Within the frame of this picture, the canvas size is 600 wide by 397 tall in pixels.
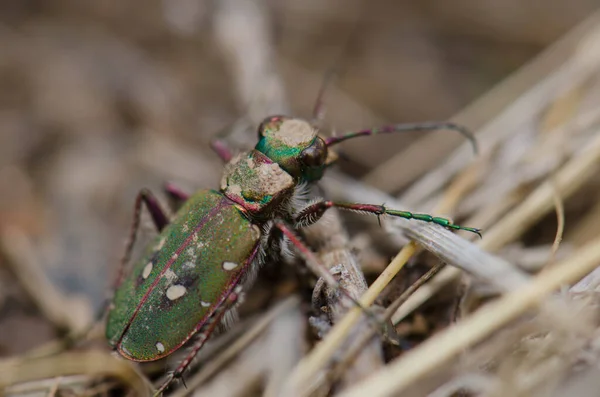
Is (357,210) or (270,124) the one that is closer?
(357,210)

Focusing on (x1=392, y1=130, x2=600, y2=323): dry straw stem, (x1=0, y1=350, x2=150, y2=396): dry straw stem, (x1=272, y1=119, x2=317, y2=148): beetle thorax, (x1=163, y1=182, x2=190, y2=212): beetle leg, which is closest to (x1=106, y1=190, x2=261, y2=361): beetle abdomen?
(x1=0, y1=350, x2=150, y2=396): dry straw stem

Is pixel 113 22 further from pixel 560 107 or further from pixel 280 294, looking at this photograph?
pixel 560 107

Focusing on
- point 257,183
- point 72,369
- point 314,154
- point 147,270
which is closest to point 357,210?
point 314,154

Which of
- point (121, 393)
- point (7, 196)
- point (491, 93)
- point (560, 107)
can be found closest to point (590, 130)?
point (560, 107)

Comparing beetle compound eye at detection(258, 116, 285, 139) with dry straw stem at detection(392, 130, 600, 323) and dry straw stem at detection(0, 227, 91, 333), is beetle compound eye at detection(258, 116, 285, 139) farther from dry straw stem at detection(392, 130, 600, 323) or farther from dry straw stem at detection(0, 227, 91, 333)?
dry straw stem at detection(0, 227, 91, 333)

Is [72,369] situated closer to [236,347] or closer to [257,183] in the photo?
[236,347]

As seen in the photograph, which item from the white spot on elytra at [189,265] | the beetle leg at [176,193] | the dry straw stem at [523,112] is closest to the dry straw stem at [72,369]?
the white spot on elytra at [189,265]
